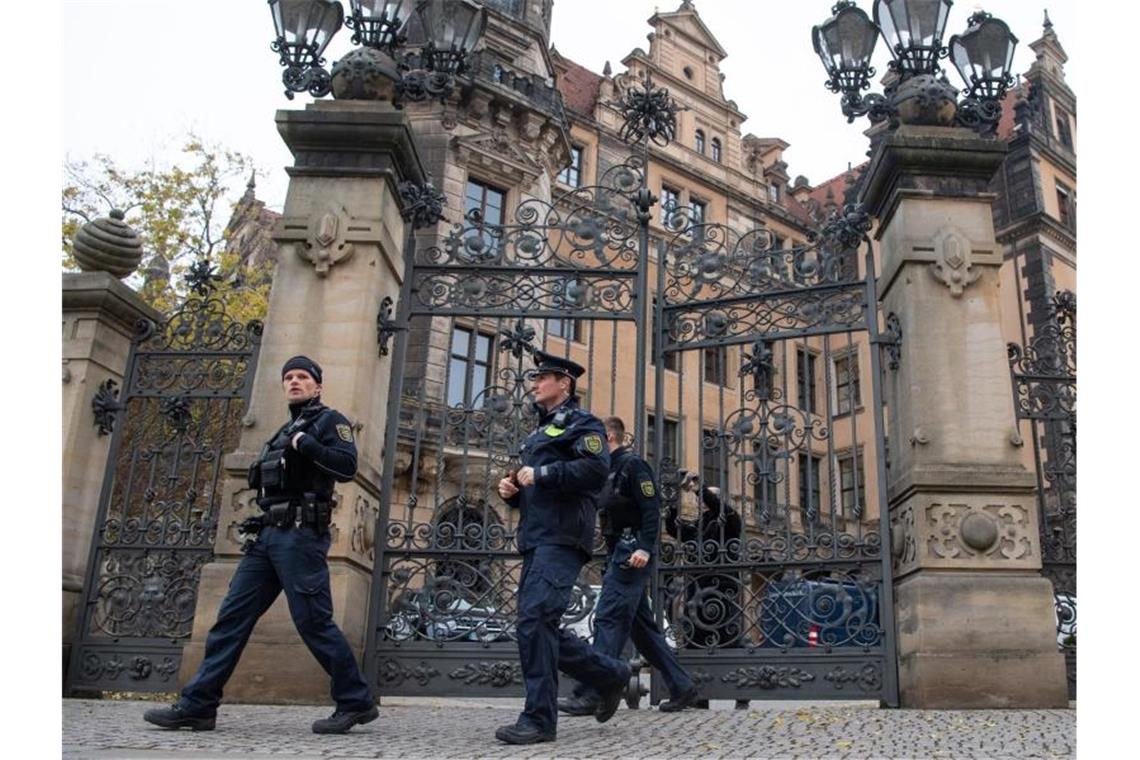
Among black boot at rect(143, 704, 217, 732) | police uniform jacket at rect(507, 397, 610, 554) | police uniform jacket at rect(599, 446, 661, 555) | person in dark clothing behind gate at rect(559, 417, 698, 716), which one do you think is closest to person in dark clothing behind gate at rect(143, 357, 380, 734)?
black boot at rect(143, 704, 217, 732)

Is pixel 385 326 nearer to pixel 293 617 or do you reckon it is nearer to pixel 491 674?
pixel 491 674

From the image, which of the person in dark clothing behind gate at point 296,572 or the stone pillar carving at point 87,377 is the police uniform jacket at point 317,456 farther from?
the stone pillar carving at point 87,377

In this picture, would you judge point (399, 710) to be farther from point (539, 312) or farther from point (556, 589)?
point (539, 312)

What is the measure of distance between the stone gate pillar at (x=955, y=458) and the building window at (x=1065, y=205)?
95.1 ft

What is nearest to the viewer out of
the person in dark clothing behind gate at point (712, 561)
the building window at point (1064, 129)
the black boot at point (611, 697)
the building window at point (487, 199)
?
the black boot at point (611, 697)

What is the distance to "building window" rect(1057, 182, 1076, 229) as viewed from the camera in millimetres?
34094

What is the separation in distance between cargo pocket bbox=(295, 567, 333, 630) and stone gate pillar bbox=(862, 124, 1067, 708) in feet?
13.9

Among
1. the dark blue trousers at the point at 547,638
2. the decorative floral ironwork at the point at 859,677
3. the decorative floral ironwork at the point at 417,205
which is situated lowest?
the decorative floral ironwork at the point at 859,677

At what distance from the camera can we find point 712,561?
8.04 m

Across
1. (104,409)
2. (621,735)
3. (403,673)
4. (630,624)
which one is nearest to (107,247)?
(104,409)

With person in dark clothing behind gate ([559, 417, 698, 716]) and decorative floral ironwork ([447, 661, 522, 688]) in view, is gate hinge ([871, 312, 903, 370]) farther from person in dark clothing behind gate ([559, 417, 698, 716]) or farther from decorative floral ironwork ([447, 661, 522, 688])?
decorative floral ironwork ([447, 661, 522, 688])

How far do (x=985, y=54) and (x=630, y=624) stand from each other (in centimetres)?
604

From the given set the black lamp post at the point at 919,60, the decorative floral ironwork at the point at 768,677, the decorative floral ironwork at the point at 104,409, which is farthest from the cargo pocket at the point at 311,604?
the black lamp post at the point at 919,60

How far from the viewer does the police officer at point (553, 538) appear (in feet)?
16.6
